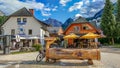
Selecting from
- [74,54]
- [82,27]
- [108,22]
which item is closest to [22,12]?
[82,27]

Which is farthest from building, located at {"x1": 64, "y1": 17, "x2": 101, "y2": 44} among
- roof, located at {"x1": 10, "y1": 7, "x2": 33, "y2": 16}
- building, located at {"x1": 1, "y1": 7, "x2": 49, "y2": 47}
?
roof, located at {"x1": 10, "y1": 7, "x2": 33, "y2": 16}

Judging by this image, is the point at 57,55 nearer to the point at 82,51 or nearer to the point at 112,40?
the point at 82,51

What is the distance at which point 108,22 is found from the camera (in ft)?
268

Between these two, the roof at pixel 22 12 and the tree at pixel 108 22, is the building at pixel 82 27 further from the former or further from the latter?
the roof at pixel 22 12

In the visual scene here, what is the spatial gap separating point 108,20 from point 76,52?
60.6m

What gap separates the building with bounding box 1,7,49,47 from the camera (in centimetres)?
7547

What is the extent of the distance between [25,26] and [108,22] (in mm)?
22760

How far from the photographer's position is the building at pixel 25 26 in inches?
2971

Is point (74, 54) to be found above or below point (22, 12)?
below

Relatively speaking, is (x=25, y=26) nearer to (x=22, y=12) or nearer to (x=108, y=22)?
(x=22, y=12)

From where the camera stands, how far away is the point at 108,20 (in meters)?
81.9

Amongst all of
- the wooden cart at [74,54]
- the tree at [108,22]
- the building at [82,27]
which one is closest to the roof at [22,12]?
the building at [82,27]

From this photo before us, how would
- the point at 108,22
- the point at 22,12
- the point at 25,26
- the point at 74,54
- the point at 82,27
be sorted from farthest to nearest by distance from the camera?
1. the point at 82,27
2. the point at 108,22
3. the point at 25,26
4. the point at 22,12
5. the point at 74,54

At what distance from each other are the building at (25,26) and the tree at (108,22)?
1740cm
